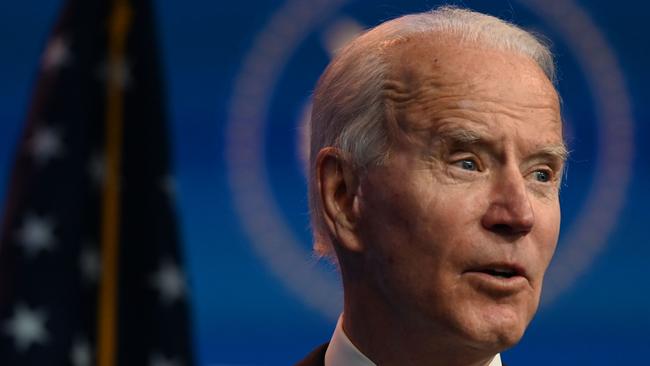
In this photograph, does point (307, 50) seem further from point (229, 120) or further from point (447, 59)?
point (447, 59)

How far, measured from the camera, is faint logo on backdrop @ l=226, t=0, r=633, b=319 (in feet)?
14.2

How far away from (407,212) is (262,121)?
6.59ft

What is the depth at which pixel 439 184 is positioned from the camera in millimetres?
2506

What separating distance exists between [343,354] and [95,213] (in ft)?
1.77

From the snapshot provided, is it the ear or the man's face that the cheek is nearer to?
the man's face

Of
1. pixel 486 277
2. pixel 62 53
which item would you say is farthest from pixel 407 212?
pixel 62 53

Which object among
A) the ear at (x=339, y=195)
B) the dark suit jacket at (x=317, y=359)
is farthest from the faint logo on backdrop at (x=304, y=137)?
the ear at (x=339, y=195)

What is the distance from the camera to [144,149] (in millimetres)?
2691

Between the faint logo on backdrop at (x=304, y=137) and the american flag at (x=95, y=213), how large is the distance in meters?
1.62

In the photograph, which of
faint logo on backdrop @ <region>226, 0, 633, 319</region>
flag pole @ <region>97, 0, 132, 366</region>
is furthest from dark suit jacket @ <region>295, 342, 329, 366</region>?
faint logo on backdrop @ <region>226, 0, 633, 319</region>

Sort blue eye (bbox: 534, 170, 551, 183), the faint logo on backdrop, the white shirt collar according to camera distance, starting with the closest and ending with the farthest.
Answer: blue eye (bbox: 534, 170, 551, 183) < the white shirt collar < the faint logo on backdrop

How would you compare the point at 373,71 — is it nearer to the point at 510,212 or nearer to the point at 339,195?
the point at 339,195

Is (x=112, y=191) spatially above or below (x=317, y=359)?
above

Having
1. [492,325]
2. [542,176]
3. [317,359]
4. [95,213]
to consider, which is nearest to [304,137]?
[317,359]
